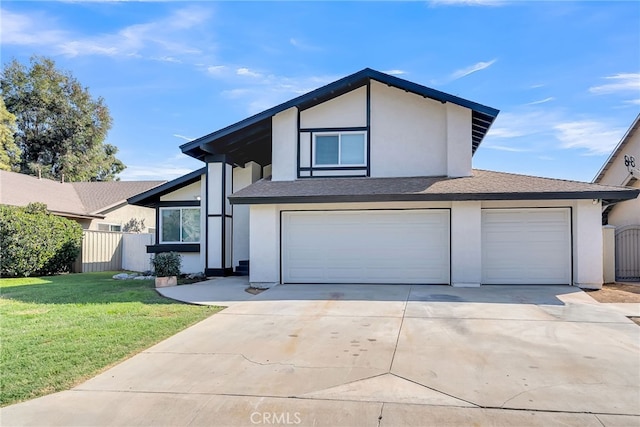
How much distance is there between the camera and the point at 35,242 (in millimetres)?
16719

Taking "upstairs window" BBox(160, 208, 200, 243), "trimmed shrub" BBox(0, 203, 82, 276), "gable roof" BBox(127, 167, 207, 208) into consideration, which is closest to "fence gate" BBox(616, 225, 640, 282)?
"gable roof" BBox(127, 167, 207, 208)

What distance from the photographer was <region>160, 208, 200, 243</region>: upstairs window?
673 inches

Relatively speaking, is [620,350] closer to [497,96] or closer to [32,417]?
[32,417]

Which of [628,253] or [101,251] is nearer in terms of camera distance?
[628,253]

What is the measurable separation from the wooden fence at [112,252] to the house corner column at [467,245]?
13.9 m

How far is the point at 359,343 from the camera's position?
6.78 m

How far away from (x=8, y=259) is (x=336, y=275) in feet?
41.7

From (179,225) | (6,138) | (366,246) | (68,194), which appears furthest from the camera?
(6,138)

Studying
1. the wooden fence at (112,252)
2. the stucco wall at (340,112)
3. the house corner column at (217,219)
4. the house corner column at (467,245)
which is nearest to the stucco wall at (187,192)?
the house corner column at (217,219)

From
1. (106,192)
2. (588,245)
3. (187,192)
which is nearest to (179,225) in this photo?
(187,192)

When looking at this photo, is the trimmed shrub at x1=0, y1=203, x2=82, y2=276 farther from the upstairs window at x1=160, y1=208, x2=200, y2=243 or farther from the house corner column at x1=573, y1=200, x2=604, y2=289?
the house corner column at x1=573, y1=200, x2=604, y2=289

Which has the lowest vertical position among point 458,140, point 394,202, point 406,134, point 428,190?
point 394,202

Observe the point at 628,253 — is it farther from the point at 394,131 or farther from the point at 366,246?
the point at 366,246

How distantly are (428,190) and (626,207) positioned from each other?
10746 mm
